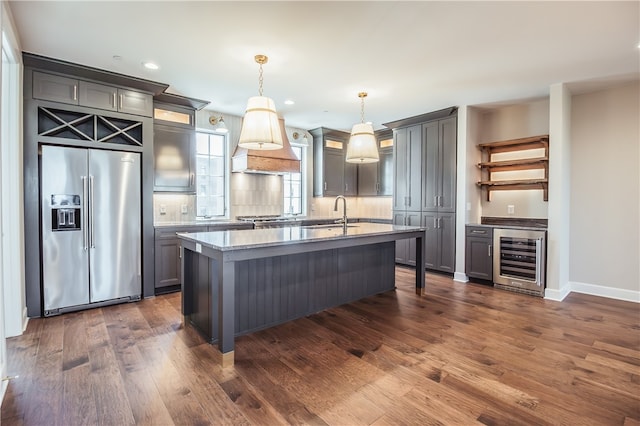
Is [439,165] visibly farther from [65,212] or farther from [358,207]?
[65,212]

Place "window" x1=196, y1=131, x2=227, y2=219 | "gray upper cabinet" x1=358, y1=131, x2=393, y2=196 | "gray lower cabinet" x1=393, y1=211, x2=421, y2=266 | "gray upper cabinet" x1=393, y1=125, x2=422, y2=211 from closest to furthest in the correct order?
"window" x1=196, y1=131, x2=227, y2=219 < "gray upper cabinet" x1=393, y1=125, x2=422, y2=211 < "gray lower cabinet" x1=393, y1=211, x2=421, y2=266 < "gray upper cabinet" x1=358, y1=131, x2=393, y2=196

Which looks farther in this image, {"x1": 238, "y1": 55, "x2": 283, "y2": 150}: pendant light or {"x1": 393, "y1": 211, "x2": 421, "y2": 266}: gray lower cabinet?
{"x1": 393, "y1": 211, "x2": 421, "y2": 266}: gray lower cabinet

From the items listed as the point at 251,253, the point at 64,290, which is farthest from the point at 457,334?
the point at 64,290

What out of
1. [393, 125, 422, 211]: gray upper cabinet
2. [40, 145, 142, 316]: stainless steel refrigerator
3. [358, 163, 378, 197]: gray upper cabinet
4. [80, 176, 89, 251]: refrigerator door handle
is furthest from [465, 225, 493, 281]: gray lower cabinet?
[80, 176, 89, 251]: refrigerator door handle

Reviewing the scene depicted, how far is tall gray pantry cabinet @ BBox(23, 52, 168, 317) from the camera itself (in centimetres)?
332

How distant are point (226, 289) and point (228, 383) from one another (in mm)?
635

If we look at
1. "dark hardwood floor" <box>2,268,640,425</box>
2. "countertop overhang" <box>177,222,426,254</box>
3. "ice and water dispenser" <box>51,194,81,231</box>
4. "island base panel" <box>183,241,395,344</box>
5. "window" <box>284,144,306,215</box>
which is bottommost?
"dark hardwood floor" <box>2,268,640,425</box>

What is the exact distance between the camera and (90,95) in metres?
3.66

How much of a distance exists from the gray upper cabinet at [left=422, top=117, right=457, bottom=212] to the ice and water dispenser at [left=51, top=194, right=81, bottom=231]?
4897 millimetres

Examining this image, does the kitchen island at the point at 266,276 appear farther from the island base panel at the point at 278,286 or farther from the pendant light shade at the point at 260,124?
the pendant light shade at the point at 260,124

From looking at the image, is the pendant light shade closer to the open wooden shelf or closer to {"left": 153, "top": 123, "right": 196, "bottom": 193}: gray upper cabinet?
{"left": 153, "top": 123, "right": 196, "bottom": 193}: gray upper cabinet

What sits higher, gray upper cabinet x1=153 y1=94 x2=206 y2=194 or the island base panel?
gray upper cabinet x1=153 y1=94 x2=206 y2=194

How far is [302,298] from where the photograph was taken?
344 centimetres

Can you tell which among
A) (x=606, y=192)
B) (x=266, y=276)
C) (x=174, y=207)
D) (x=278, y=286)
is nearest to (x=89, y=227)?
(x=174, y=207)
